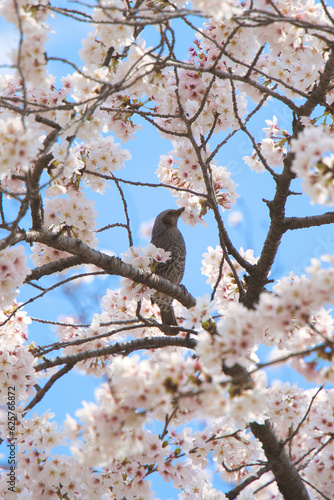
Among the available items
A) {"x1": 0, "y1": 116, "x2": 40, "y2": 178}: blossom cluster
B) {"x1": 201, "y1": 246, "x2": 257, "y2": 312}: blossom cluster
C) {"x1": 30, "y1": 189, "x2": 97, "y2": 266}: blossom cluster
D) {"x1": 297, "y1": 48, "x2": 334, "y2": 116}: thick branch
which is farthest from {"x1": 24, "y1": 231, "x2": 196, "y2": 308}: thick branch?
{"x1": 297, "y1": 48, "x2": 334, "y2": 116}: thick branch

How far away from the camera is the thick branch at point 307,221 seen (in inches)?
117

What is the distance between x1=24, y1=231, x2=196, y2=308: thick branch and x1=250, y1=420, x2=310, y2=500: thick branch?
1010 mm

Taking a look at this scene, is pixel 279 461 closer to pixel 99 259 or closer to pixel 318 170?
pixel 99 259

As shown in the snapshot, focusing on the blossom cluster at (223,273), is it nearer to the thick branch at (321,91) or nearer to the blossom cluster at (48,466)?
the thick branch at (321,91)

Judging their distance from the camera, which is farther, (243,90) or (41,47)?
(243,90)

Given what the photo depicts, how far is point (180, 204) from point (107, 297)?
2.91 ft

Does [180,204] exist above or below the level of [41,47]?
above

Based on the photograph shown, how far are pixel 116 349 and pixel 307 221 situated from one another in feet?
4.45

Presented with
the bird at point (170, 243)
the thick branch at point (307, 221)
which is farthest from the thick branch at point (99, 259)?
the bird at point (170, 243)

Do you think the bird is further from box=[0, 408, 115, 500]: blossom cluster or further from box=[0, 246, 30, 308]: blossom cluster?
box=[0, 246, 30, 308]: blossom cluster

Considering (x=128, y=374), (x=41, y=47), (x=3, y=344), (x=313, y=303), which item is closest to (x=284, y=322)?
(x=313, y=303)

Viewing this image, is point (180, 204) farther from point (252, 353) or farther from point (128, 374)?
point (128, 374)

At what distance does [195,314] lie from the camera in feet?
6.35

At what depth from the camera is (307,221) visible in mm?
3043
